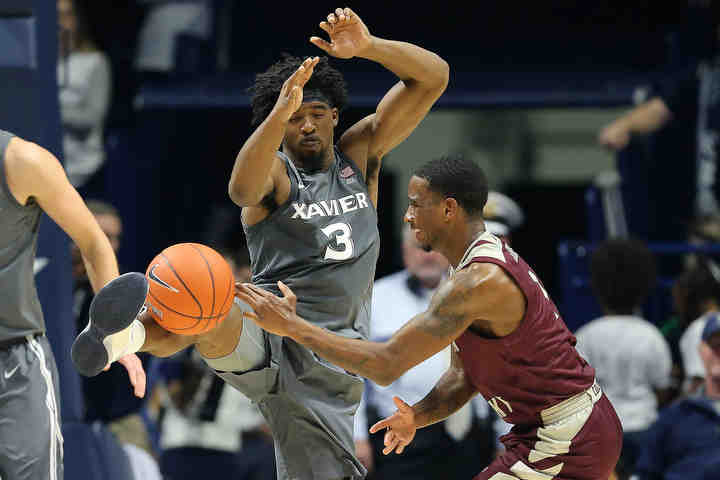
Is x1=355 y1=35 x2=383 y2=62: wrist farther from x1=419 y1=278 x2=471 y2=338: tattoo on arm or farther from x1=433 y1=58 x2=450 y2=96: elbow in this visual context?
x1=419 y1=278 x2=471 y2=338: tattoo on arm

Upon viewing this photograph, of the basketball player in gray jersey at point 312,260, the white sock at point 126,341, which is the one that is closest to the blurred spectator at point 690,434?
the basketball player in gray jersey at point 312,260

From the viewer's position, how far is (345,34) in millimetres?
4379

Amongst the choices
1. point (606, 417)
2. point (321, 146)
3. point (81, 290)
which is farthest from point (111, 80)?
point (606, 417)

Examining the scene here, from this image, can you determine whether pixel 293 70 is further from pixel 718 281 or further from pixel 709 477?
pixel 718 281

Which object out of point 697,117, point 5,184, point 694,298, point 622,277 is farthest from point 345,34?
point 697,117

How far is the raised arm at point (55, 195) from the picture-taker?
13.5 ft

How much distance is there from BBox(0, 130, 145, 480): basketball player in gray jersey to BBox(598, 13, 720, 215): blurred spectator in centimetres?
492

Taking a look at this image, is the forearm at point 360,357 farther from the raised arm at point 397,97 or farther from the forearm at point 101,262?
the raised arm at point 397,97

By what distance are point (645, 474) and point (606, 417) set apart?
77.3 inches

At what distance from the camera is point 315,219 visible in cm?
447

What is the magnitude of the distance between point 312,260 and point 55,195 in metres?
0.96

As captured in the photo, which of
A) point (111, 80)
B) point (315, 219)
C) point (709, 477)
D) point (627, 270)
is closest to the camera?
point (315, 219)

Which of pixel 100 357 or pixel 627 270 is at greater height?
pixel 100 357

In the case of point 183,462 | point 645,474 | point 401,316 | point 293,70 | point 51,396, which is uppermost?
point 293,70
